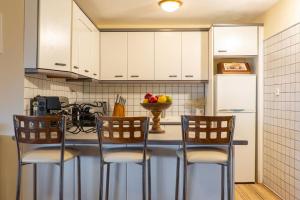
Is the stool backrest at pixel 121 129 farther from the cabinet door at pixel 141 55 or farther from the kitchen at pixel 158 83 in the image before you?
the cabinet door at pixel 141 55

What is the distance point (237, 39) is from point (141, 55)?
1378mm

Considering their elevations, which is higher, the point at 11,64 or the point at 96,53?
the point at 96,53

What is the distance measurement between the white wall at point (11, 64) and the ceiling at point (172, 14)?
113 centimetres

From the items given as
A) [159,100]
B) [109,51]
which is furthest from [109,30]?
[159,100]

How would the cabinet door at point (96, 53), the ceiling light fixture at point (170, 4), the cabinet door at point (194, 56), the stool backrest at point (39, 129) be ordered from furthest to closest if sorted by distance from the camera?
the cabinet door at point (194, 56)
the cabinet door at point (96, 53)
the ceiling light fixture at point (170, 4)
the stool backrest at point (39, 129)

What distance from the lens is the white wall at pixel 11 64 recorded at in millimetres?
2279

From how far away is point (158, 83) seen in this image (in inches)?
172

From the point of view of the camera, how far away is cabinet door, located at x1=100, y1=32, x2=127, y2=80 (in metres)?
4.08

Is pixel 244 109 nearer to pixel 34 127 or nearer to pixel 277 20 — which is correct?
pixel 277 20

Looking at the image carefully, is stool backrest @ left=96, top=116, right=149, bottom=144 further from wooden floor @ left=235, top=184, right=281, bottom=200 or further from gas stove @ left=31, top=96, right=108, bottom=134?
wooden floor @ left=235, top=184, right=281, bottom=200

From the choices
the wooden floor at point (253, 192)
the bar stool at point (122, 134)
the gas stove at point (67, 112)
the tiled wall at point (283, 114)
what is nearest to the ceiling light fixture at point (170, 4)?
the tiled wall at point (283, 114)

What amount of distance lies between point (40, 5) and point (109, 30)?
1896 millimetres

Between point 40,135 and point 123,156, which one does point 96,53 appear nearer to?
point 40,135

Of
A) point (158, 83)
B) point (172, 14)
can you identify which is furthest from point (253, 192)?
point (172, 14)
